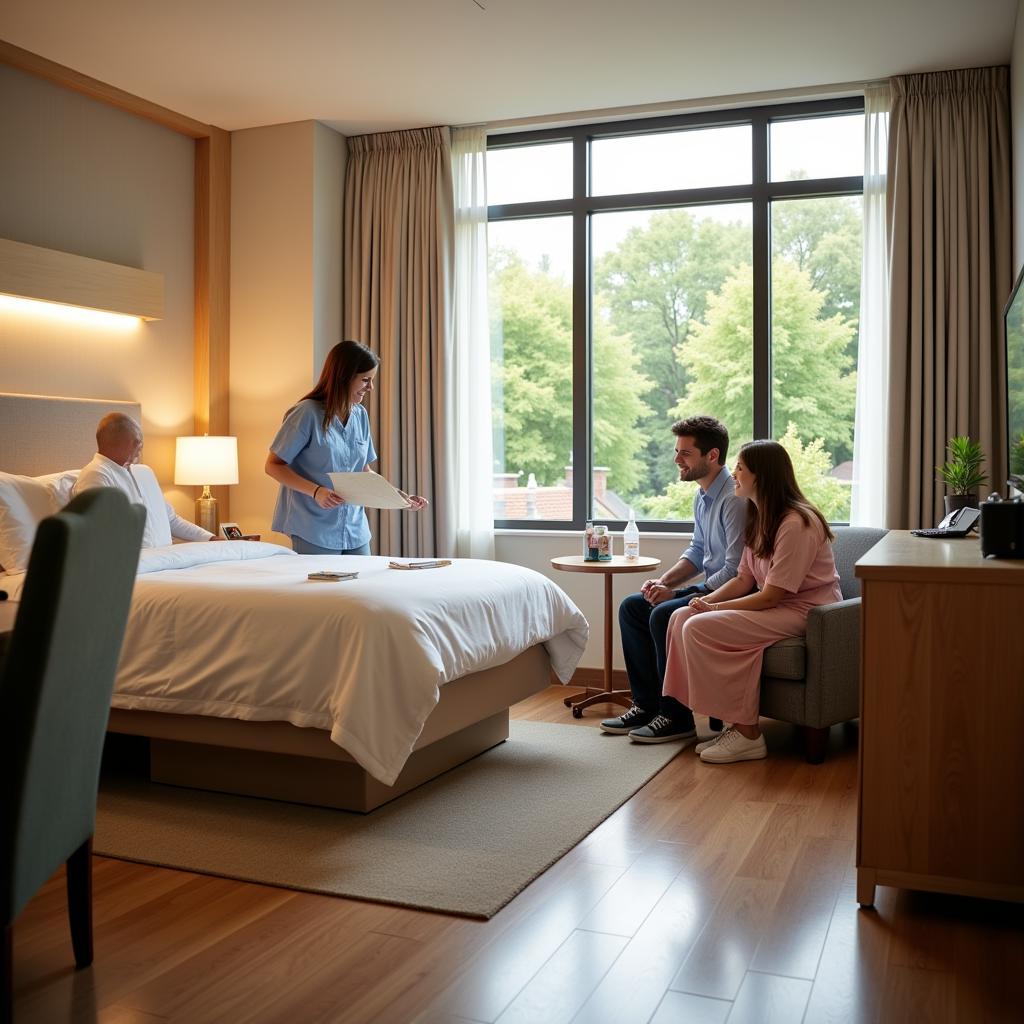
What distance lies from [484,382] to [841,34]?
2436mm

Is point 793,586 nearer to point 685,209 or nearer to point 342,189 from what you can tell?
point 685,209

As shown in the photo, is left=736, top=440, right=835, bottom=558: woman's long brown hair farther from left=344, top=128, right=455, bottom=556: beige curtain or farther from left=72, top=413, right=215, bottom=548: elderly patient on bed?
left=72, top=413, right=215, bottom=548: elderly patient on bed

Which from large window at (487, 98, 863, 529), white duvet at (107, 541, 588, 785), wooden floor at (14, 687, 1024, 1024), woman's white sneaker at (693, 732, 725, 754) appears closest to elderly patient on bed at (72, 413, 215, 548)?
white duvet at (107, 541, 588, 785)

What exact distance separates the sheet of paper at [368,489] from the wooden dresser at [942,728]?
199cm

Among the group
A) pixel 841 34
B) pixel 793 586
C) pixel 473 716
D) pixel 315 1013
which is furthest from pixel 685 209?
pixel 315 1013

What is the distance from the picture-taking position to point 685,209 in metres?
5.79

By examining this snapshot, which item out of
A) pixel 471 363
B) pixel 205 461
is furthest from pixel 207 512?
pixel 471 363

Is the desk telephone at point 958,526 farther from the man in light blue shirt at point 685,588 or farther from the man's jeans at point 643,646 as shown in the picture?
the man's jeans at point 643,646

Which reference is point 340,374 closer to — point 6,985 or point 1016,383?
point 1016,383

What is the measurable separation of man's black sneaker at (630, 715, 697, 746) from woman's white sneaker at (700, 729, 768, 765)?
259 millimetres

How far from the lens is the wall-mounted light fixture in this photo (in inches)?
183

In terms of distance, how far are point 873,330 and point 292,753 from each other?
11.4 feet

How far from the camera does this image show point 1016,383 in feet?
12.2

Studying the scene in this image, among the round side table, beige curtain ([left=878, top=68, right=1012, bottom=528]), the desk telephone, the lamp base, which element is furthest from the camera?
the lamp base
